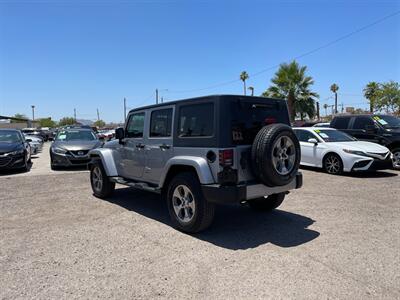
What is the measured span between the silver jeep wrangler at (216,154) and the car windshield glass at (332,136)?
558 centimetres

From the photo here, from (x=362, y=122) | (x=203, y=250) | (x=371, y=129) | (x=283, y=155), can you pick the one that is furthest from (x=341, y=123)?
(x=203, y=250)

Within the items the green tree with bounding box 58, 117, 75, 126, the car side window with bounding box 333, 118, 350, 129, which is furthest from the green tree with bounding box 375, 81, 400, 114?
the green tree with bounding box 58, 117, 75, 126

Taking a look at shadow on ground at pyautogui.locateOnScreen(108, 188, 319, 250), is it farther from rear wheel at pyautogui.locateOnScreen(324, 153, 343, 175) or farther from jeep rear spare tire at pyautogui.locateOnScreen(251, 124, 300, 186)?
rear wheel at pyautogui.locateOnScreen(324, 153, 343, 175)

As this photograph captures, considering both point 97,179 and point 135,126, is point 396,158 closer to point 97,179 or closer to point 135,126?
point 135,126

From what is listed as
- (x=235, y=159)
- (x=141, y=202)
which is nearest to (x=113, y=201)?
(x=141, y=202)

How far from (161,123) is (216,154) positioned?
4.99 ft

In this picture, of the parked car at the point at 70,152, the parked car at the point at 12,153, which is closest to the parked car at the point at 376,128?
the parked car at the point at 70,152

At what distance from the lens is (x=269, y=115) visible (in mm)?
5137

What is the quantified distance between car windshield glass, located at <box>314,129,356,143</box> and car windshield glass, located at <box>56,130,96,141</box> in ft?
27.3

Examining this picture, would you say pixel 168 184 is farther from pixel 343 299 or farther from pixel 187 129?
pixel 343 299

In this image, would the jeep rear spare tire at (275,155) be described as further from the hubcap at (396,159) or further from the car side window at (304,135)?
the hubcap at (396,159)

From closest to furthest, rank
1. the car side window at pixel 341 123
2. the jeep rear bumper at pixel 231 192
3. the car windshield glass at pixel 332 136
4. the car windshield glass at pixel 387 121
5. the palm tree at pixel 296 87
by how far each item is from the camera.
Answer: the jeep rear bumper at pixel 231 192
the car windshield glass at pixel 332 136
the car windshield glass at pixel 387 121
the car side window at pixel 341 123
the palm tree at pixel 296 87

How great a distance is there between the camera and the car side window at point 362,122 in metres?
11.7

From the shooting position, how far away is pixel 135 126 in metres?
6.38
